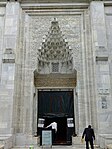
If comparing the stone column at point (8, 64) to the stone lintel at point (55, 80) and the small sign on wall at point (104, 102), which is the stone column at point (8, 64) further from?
the small sign on wall at point (104, 102)

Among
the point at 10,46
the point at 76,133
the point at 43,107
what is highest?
the point at 10,46

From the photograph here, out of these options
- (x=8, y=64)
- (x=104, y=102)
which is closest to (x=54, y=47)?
(x=8, y=64)

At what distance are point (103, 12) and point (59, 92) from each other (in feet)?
17.6

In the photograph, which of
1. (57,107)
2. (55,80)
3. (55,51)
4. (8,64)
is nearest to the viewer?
(8,64)

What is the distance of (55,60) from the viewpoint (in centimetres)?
1313

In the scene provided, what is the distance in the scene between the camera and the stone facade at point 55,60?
1105cm

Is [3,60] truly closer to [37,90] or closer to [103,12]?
[37,90]

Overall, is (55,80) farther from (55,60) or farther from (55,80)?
(55,60)

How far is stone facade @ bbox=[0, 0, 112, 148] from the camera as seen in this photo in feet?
36.3

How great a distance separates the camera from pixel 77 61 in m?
12.4

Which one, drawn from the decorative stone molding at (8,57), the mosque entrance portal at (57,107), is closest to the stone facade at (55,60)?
the decorative stone molding at (8,57)

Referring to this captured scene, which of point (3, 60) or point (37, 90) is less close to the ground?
point (3, 60)

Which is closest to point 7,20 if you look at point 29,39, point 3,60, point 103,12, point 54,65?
point 29,39

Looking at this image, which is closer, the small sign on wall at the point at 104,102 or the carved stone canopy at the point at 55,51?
the small sign on wall at the point at 104,102
